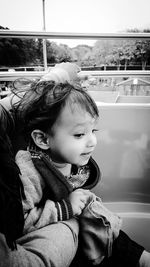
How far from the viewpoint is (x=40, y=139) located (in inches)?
27.0

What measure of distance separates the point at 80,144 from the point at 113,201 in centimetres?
68

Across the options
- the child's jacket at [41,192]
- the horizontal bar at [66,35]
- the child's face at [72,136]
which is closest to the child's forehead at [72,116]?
the child's face at [72,136]

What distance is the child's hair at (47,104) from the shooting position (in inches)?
25.8

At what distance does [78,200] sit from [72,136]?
7.5 inches

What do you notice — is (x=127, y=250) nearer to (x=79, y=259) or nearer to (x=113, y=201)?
(x=79, y=259)

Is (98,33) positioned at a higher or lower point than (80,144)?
higher

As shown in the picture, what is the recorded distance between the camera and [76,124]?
2.14ft

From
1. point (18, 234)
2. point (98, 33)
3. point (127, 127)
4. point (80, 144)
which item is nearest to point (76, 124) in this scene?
point (80, 144)

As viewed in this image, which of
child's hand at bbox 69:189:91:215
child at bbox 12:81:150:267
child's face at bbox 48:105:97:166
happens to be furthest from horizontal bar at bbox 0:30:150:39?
child's hand at bbox 69:189:91:215

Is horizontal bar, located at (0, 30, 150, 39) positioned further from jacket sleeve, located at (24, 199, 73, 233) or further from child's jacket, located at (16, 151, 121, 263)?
jacket sleeve, located at (24, 199, 73, 233)

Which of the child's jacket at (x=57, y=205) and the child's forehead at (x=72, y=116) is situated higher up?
the child's forehead at (x=72, y=116)

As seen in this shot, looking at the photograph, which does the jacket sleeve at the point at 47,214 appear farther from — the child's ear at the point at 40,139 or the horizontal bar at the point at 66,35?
the horizontal bar at the point at 66,35

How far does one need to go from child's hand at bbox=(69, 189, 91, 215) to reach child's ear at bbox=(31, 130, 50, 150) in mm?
170

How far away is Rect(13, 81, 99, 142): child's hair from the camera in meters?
0.65
